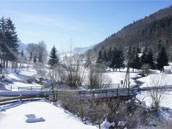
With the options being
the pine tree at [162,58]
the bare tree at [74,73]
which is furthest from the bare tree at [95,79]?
the pine tree at [162,58]

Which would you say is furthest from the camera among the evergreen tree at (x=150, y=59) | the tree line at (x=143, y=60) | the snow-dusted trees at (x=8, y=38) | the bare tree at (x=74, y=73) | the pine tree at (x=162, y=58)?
the evergreen tree at (x=150, y=59)

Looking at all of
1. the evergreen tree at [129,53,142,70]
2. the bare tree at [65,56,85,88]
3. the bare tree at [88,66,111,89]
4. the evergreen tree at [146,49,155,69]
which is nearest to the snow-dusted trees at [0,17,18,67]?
the bare tree at [65,56,85,88]

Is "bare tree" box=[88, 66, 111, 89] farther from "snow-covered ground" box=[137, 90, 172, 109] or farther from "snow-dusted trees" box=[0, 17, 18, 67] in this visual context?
"snow-dusted trees" box=[0, 17, 18, 67]

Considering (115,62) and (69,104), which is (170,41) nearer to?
(115,62)

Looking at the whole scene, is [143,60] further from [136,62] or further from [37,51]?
[37,51]

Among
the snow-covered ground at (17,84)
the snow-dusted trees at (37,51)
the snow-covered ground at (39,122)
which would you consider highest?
the snow-dusted trees at (37,51)

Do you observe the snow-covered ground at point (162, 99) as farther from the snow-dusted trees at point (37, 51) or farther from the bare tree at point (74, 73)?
the snow-dusted trees at point (37, 51)

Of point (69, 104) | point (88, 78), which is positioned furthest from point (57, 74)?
point (69, 104)

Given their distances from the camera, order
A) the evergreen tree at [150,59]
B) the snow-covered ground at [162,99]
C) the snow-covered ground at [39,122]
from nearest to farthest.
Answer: the snow-covered ground at [39,122] < the snow-covered ground at [162,99] < the evergreen tree at [150,59]

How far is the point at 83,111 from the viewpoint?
12.0 metres

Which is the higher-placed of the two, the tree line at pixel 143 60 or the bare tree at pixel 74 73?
the tree line at pixel 143 60

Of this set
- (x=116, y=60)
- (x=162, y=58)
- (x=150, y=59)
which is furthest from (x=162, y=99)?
(x=116, y=60)

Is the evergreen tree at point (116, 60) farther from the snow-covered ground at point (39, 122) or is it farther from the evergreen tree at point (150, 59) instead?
the snow-covered ground at point (39, 122)

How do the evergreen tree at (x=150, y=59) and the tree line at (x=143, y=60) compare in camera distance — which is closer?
the tree line at (x=143, y=60)
